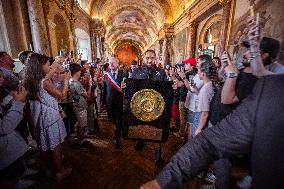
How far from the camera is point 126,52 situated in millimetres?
44500

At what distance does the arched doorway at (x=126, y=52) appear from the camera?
144ft

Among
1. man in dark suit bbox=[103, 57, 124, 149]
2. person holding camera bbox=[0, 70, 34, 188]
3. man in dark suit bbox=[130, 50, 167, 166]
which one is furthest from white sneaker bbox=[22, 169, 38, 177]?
man in dark suit bbox=[130, 50, 167, 166]

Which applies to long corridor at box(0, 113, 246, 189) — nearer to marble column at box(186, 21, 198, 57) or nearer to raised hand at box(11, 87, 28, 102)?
raised hand at box(11, 87, 28, 102)

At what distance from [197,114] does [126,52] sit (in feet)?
139

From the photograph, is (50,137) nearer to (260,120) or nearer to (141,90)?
(141,90)

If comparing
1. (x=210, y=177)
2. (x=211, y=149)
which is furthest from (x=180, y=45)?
(x=211, y=149)

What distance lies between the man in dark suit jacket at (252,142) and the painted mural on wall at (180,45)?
12.9 meters

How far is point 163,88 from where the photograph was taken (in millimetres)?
3189

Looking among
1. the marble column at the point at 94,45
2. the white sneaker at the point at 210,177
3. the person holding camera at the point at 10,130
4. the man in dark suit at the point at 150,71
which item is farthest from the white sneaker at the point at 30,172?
the marble column at the point at 94,45

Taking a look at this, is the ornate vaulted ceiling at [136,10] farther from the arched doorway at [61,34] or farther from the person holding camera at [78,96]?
the person holding camera at [78,96]

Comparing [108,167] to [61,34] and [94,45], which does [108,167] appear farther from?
[94,45]

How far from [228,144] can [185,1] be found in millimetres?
13930

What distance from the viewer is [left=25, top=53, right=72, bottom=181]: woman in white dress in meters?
2.83

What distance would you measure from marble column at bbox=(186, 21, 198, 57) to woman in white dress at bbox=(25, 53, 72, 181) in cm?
1030
